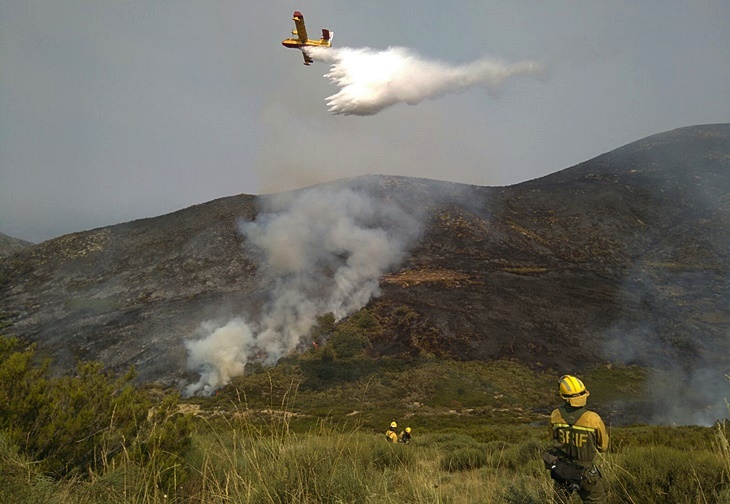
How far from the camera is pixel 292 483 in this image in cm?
363

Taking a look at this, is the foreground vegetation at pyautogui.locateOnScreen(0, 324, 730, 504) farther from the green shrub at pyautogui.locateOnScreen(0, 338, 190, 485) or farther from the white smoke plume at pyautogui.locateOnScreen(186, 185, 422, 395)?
the white smoke plume at pyautogui.locateOnScreen(186, 185, 422, 395)

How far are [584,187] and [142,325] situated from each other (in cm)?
7597

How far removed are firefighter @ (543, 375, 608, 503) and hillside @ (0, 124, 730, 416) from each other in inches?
1223

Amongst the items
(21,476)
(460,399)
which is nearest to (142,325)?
(460,399)

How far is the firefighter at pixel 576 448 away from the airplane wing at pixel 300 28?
19948mm

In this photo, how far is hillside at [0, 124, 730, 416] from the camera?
3591 centimetres

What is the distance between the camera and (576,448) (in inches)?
168

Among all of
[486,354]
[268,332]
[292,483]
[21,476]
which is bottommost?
[486,354]

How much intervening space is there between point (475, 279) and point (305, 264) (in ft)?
68.8

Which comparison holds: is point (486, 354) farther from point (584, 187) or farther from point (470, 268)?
point (584, 187)

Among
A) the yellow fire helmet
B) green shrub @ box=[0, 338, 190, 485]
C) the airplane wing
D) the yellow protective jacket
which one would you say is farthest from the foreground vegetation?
the airplane wing

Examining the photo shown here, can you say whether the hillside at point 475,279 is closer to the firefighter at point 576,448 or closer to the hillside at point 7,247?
the firefighter at point 576,448

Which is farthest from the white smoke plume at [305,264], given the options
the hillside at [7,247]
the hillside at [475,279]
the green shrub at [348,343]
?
the hillside at [7,247]

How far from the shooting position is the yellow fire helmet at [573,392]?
14.4ft
